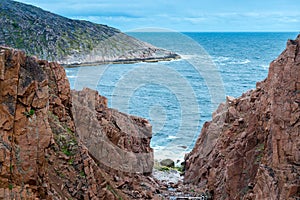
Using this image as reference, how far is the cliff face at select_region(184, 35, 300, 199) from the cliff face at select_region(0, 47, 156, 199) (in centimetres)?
545

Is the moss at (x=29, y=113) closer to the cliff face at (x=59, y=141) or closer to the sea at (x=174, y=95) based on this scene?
the cliff face at (x=59, y=141)

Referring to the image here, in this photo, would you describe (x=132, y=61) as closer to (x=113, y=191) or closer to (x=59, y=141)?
(x=113, y=191)

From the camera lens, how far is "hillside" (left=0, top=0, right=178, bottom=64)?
133125 millimetres

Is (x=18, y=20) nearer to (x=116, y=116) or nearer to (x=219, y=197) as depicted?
(x=116, y=116)

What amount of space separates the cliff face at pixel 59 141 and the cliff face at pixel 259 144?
17.9ft

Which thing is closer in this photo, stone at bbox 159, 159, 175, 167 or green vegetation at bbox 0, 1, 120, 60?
stone at bbox 159, 159, 175, 167

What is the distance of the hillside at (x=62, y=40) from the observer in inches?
5241

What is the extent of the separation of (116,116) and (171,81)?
52.6 m

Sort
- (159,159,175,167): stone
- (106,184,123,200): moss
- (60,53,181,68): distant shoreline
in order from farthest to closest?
(60,53,181,68): distant shoreline → (159,159,175,167): stone → (106,184,123,200): moss

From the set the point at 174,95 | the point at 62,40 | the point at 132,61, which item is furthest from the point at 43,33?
the point at 174,95

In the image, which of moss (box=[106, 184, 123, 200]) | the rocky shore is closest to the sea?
the rocky shore

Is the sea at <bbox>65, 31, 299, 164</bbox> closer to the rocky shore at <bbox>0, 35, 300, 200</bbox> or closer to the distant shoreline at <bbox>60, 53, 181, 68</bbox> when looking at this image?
the rocky shore at <bbox>0, 35, 300, 200</bbox>

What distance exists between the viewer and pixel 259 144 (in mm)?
29406

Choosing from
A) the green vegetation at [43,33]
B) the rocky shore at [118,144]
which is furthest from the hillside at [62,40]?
the rocky shore at [118,144]
